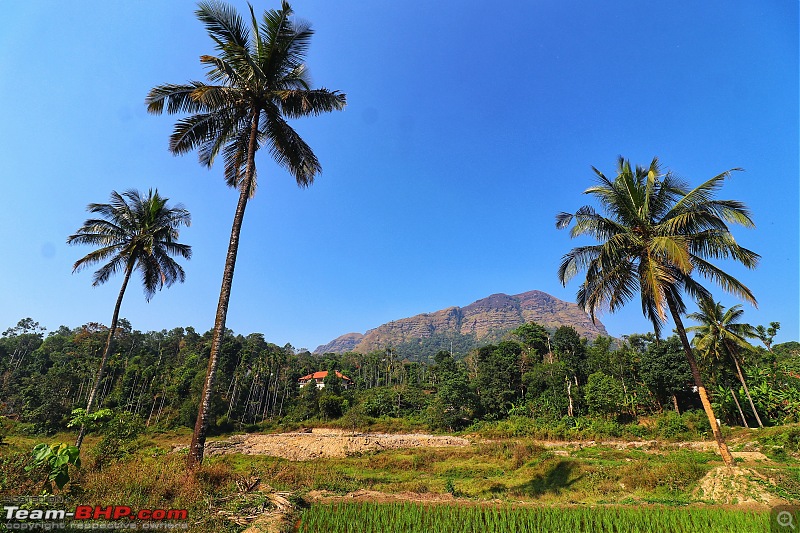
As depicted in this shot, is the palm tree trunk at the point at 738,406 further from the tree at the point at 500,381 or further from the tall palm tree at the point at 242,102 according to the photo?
the tall palm tree at the point at 242,102

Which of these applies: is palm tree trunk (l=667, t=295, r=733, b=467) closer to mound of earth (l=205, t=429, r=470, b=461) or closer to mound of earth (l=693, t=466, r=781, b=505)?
mound of earth (l=693, t=466, r=781, b=505)

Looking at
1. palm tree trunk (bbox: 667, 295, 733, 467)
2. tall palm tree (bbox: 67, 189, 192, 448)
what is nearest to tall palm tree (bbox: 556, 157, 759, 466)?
palm tree trunk (bbox: 667, 295, 733, 467)

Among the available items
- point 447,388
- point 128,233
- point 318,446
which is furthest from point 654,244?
point 447,388

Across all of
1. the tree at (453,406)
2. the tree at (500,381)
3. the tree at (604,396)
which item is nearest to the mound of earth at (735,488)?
the tree at (604,396)

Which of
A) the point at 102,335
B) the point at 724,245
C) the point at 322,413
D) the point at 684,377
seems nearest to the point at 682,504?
the point at 724,245

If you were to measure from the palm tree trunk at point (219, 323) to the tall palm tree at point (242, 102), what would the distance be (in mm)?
24

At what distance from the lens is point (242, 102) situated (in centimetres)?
1031

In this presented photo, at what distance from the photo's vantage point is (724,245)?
10328 millimetres

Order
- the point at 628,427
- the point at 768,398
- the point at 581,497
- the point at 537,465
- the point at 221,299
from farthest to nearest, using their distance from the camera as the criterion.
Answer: the point at 628,427 → the point at 768,398 → the point at 537,465 → the point at 581,497 → the point at 221,299

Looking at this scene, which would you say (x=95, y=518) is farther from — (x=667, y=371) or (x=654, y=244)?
(x=667, y=371)

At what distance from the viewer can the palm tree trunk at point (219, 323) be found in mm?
8102

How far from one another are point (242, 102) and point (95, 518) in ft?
33.8

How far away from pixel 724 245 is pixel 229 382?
2323 inches

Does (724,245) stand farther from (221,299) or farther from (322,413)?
(322,413)
